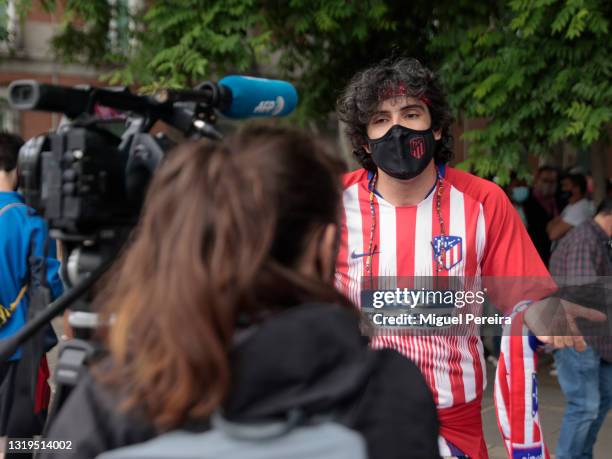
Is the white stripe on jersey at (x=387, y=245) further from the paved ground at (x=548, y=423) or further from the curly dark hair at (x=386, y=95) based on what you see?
the paved ground at (x=548, y=423)

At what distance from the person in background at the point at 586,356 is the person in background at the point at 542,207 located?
3.47 meters

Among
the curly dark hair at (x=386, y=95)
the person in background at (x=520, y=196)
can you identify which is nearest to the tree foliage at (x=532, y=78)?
the person in background at (x=520, y=196)

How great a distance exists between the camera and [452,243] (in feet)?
9.85

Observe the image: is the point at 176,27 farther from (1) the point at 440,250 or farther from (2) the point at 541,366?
(1) the point at 440,250

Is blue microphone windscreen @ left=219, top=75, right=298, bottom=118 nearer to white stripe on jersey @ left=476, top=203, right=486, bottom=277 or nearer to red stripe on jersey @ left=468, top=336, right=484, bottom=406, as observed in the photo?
white stripe on jersey @ left=476, top=203, right=486, bottom=277

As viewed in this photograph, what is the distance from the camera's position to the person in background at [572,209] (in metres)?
8.78

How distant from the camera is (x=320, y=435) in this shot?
1.31 metres

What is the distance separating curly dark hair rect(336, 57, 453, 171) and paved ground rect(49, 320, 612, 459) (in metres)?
2.95

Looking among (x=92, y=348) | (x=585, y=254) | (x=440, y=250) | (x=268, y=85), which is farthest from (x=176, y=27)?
(x=92, y=348)

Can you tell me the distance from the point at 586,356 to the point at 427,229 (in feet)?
8.77

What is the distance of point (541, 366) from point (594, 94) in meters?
2.97

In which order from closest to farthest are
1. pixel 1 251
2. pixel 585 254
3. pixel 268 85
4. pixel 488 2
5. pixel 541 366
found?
pixel 268 85, pixel 1 251, pixel 585 254, pixel 488 2, pixel 541 366

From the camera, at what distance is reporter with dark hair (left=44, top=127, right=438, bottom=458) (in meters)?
1.31

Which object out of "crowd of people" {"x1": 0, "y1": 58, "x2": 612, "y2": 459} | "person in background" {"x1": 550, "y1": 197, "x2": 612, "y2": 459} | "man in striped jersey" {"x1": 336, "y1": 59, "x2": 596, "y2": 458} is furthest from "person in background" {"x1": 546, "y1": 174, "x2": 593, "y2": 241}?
"crowd of people" {"x1": 0, "y1": 58, "x2": 612, "y2": 459}
